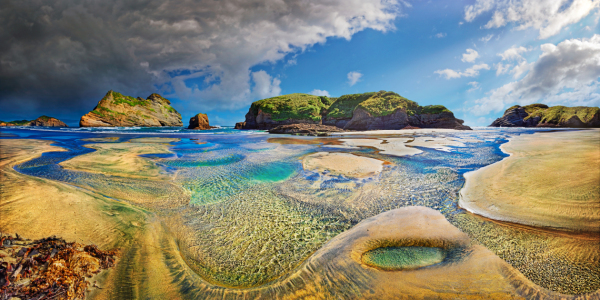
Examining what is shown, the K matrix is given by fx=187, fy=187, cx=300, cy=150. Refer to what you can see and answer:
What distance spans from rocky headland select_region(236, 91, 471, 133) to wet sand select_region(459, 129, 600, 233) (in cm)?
5005

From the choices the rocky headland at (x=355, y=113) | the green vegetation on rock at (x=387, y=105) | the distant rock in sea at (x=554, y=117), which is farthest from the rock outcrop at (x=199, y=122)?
the distant rock in sea at (x=554, y=117)

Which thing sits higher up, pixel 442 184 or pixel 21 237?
pixel 21 237

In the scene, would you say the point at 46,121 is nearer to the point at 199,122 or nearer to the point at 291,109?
the point at 199,122

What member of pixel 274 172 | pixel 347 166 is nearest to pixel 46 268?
pixel 274 172

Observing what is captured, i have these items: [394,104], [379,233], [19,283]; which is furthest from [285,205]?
[394,104]

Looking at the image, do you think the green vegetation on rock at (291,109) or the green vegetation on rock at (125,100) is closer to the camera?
the green vegetation on rock at (125,100)

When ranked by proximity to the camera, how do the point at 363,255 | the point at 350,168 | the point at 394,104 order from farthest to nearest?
1. the point at 394,104
2. the point at 350,168
3. the point at 363,255

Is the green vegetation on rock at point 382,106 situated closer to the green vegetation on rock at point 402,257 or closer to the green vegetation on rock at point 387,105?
the green vegetation on rock at point 387,105

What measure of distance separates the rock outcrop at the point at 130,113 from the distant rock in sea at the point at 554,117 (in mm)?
123600

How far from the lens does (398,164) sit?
8430 mm

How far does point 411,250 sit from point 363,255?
794 mm

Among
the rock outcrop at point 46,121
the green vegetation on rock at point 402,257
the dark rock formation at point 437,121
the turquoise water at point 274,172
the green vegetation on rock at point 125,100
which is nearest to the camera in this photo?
the green vegetation on rock at point 402,257

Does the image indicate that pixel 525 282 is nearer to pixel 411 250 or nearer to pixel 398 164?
pixel 411 250

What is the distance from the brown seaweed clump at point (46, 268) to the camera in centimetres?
165
